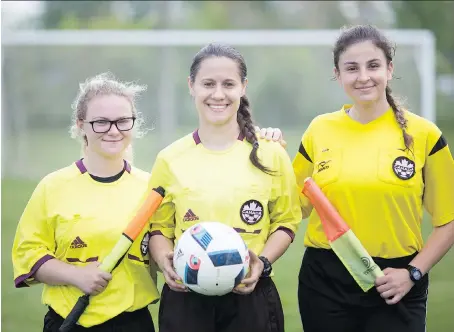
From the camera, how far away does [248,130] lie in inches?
145

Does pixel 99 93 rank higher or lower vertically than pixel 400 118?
higher

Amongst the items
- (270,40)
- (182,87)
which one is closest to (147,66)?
(182,87)

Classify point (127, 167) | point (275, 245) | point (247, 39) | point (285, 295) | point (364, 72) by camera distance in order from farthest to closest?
point (247, 39)
point (285, 295)
point (127, 167)
point (364, 72)
point (275, 245)

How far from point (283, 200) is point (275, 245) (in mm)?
224

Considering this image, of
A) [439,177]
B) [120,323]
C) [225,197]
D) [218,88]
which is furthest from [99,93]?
[439,177]

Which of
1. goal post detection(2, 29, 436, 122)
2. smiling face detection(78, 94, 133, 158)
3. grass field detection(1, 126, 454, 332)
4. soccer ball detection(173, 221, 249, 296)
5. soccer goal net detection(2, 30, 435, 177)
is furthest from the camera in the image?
goal post detection(2, 29, 436, 122)

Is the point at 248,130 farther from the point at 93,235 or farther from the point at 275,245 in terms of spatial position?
the point at 93,235

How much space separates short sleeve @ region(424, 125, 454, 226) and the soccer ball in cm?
98

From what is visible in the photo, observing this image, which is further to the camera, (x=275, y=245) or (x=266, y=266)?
(x=275, y=245)

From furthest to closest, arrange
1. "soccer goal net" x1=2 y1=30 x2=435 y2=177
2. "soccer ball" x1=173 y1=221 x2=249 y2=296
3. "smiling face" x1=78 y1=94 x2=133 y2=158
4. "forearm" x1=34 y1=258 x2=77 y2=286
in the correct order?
"soccer goal net" x1=2 y1=30 x2=435 y2=177
"smiling face" x1=78 y1=94 x2=133 y2=158
"forearm" x1=34 y1=258 x2=77 y2=286
"soccer ball" x1=173 y1=221 x2=249 y2=296

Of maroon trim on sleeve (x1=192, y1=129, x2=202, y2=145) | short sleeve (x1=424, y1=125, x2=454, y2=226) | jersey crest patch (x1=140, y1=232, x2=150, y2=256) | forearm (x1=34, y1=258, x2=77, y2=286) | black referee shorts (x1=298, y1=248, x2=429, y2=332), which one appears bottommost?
black referee shorts (x1=298, y1=248, x2=429, y2=332)

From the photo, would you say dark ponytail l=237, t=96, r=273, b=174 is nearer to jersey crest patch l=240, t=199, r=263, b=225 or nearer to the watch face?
jersey crest patch l=240, t=199, r=263, b=225

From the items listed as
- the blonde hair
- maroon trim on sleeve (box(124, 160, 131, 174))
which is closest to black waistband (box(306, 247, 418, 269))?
maroon trim on sleeve (box(124, 160, 131, 174))

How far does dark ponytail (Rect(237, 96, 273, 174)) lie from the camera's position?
355 centimetres
